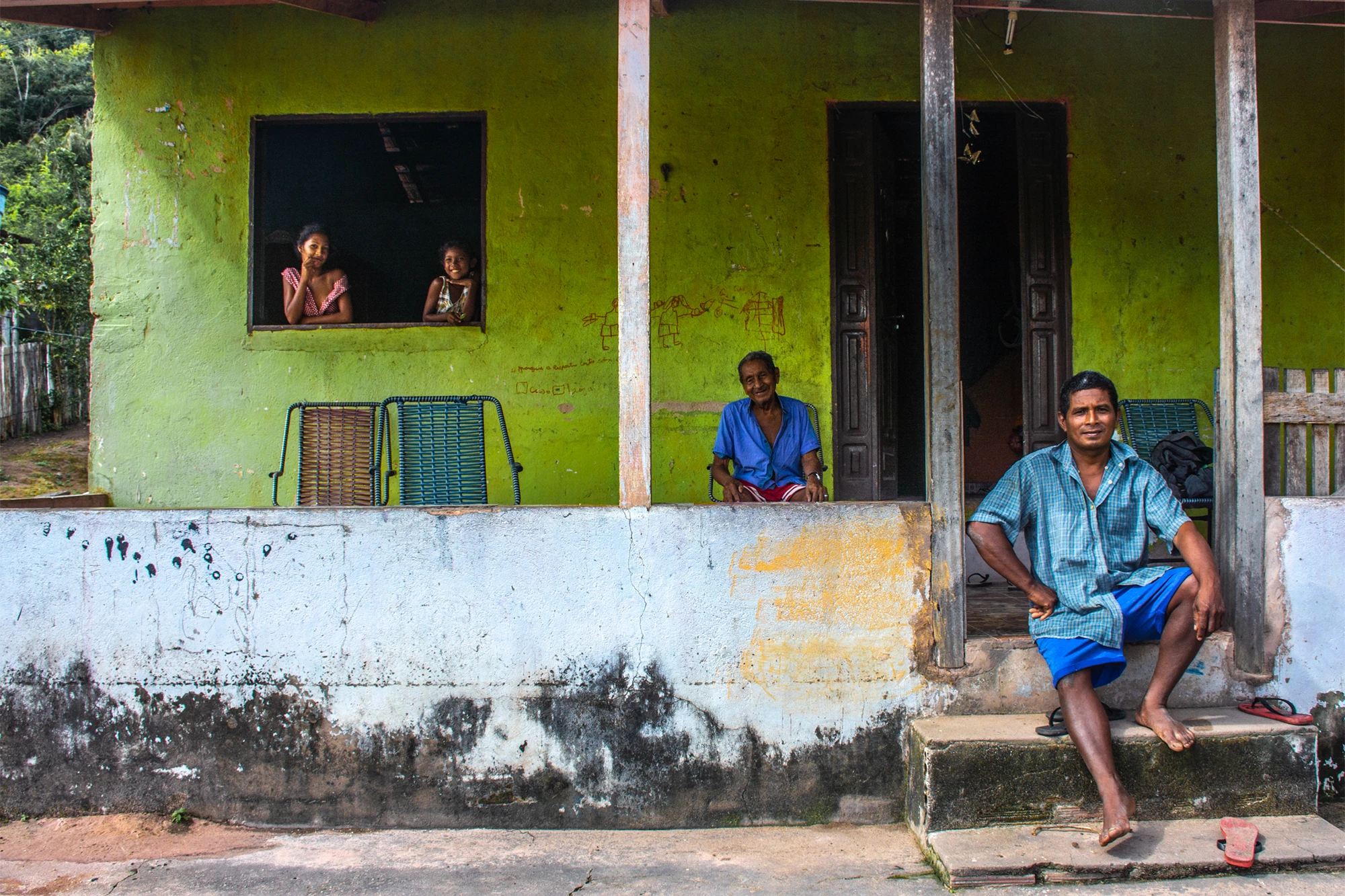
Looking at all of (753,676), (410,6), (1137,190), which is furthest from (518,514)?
(1137,190)

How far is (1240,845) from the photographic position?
281 centimetres

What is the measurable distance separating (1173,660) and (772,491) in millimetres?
1866

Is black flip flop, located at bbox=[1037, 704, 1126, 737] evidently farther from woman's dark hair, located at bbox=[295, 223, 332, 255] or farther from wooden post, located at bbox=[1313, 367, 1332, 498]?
woman's dark hair, located at bbox=[295, 223, 332, 255]

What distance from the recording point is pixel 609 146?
5.10 meters

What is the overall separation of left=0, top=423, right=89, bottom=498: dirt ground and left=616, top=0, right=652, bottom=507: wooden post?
8.20 meters

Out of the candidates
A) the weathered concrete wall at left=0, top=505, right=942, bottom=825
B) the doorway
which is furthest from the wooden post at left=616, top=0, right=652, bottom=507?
the doorway

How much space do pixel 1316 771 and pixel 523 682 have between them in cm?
277

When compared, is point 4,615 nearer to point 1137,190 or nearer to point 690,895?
point 690,895

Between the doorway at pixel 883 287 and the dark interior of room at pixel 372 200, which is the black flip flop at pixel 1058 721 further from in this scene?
the dark interior of room at pixel 372 200

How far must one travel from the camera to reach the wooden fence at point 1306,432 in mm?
3373

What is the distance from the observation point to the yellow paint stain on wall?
3.27 metres

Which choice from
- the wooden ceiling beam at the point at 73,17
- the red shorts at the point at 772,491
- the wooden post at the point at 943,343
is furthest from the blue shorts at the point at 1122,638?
the wooden ceiling beam at the point at 73,17

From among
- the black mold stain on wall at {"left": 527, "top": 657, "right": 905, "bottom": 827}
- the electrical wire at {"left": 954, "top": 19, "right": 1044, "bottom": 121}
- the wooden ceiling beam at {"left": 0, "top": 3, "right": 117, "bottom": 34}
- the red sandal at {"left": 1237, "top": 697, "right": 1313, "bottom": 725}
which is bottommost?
the black mold stain on wall at {"left": 527, "top": 657, "right": 905, "bottom": 827}

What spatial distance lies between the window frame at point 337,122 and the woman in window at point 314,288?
2.7 inches
